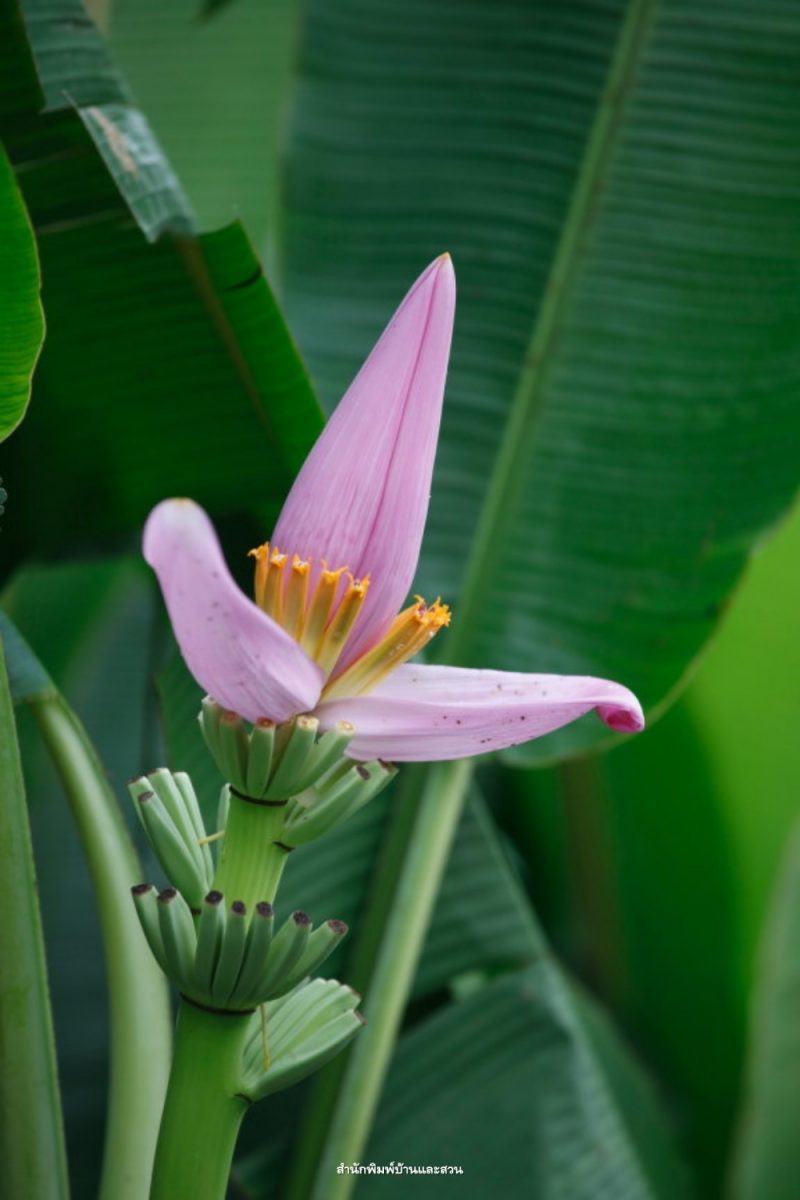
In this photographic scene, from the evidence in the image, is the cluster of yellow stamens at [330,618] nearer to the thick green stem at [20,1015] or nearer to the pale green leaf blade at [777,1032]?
the thick green stem at [20,1015]

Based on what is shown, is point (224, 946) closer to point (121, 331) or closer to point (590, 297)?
point (121, 331)

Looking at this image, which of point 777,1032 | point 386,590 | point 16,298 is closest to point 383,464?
point 386,590

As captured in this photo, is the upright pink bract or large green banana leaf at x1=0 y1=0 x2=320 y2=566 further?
large green banana leaf at x1=0 y1=0 x2=320 y2=566

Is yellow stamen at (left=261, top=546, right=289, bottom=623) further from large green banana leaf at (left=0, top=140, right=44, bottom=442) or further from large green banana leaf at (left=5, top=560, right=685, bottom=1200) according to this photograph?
large green banana leaf at (left=5, top=560, right=685, bottom=1200)

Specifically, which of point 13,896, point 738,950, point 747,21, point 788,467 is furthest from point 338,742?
point 738,950

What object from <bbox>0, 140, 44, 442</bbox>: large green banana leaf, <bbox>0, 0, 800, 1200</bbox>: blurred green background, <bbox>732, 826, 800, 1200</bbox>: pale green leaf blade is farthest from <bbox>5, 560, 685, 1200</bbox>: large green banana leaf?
<bbox>0, 140, 44, 442</bbox>: large green banana leaf

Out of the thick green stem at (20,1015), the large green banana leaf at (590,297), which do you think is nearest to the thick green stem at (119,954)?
the thick green stem at (20,1015)
